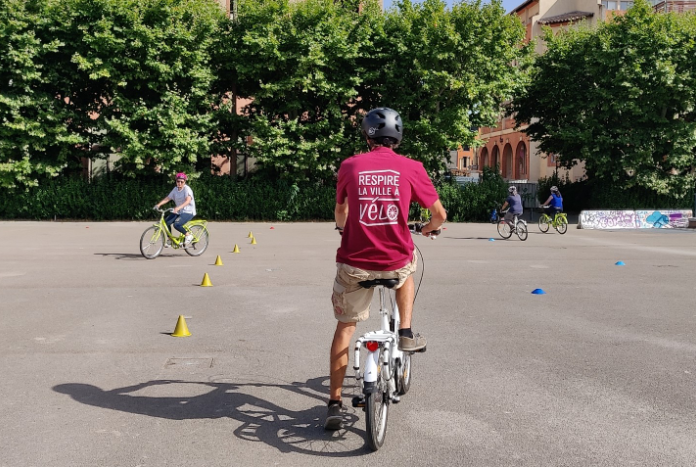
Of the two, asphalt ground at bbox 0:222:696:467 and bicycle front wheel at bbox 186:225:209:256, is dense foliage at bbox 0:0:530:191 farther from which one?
asphalt ground at bbox 0:222:696:467

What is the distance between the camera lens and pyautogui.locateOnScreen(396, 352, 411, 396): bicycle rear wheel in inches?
183

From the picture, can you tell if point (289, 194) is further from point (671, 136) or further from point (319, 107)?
point (671, 136)

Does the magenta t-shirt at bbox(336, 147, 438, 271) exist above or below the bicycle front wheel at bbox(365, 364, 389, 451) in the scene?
above

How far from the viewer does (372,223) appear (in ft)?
13.9

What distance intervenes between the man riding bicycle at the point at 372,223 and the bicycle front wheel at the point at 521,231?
1904 cm

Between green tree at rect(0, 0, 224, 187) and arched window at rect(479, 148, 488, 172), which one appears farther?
arched window at rect(479, 148, 488, 172)

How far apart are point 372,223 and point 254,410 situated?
1.51 meters

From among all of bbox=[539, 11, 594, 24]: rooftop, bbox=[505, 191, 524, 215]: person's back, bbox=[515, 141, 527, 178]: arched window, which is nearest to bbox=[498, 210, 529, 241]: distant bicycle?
bbox=[505, 191, 524, 215]: person's back

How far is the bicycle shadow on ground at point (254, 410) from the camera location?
419cm

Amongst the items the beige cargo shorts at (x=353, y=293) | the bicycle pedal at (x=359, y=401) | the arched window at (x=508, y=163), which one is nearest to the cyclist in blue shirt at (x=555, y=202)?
the beige cargo shorts at (x=353, y=293)

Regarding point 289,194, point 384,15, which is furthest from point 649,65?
point 289,194

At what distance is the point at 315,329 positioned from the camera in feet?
25.1

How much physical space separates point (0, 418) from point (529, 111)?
3687cm

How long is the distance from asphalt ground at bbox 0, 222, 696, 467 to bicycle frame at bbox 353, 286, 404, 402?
0.38 m
